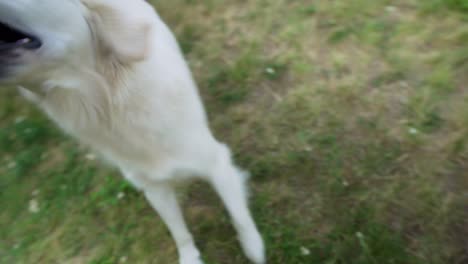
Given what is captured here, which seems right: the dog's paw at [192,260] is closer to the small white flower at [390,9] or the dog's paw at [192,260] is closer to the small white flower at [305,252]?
the small white flower at [305,252]

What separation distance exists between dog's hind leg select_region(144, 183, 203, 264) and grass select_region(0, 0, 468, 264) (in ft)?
0.37

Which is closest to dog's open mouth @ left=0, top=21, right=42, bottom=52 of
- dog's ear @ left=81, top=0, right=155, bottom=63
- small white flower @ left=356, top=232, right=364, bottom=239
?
dog's ear @ left=81, top=0, right=155, bottom=63

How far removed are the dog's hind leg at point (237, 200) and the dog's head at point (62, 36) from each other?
0.75m

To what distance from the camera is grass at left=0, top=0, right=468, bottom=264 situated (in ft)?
8.58

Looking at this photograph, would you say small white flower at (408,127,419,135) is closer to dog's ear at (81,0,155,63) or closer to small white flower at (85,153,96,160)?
dog's ear at (81,0,155,63)

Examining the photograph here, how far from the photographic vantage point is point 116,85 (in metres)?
1.88

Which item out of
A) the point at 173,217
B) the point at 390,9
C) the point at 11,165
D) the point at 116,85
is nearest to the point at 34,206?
the point at 11,165

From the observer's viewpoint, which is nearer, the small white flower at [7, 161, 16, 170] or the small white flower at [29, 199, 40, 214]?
the small white flower at [29, 199, 40, 214]

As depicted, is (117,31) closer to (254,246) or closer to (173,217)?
(173,217)

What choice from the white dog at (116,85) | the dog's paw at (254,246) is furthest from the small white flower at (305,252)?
the white dog at (116,85)

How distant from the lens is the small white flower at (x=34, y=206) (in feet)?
10.6

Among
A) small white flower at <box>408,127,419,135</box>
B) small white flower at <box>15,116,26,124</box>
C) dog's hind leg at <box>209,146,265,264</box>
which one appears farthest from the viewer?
small white flower at <box>15,116,26,124</box>

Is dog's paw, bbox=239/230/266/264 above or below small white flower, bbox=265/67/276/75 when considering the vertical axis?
below

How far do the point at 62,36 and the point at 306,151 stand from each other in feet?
5.55
